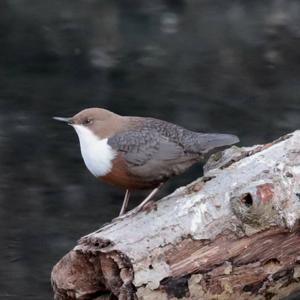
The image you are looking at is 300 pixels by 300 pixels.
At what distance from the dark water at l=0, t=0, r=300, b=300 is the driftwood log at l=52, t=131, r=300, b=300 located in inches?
65.5

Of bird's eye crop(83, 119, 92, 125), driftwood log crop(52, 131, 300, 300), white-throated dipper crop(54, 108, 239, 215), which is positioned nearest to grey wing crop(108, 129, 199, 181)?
white-throated dipper crop(54, 108, 239, 215)

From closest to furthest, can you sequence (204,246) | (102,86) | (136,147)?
(204,246), (136,147), (102,86)

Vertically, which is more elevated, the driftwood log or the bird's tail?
the bird's tail

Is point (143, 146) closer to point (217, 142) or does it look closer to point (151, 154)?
point (151, 154)

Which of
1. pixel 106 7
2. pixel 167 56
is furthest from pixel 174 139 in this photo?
pixel 106 7

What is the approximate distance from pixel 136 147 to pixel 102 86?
359cm

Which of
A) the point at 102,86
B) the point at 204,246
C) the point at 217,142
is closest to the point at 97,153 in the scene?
the point at 217,142

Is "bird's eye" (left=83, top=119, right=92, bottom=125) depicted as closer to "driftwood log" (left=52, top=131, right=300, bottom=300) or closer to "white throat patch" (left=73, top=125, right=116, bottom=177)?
"white throat patch" (left=73, top=125, right=116, bottom=177)

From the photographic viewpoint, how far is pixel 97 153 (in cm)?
396

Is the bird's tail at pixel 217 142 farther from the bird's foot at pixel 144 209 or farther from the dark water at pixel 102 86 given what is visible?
the dark water at pixel 102 86

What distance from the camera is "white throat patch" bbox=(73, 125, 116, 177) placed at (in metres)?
3.93

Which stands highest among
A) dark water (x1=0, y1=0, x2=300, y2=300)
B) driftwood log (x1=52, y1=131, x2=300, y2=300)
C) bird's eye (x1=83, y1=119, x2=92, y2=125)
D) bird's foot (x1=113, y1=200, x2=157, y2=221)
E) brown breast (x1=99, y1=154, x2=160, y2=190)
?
dark water (x1=0, y1=0, x2=300, y2=300)

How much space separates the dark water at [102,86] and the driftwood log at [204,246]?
1.66m

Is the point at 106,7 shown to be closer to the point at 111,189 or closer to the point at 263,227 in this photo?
the point at 111,189
